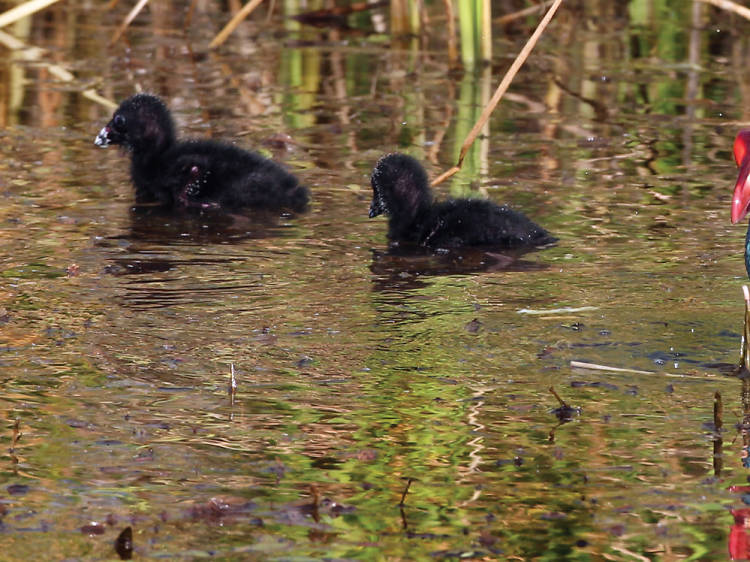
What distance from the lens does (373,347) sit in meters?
5.89

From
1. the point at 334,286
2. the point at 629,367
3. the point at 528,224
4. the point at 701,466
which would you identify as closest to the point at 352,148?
the point at 528,224

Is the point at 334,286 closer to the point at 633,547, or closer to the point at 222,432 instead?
the point at 222,432

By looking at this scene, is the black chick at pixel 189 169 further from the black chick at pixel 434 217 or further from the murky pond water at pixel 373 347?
the black chick at pixel 434 217

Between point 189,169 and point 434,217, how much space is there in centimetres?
165

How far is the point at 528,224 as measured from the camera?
7605 millimetres

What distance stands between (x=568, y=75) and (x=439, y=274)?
5.71 metres

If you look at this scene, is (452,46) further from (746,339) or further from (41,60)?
(746,339)

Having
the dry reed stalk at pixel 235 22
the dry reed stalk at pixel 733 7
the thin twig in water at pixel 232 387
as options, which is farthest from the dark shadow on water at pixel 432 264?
the dry reed stalk at pixel 235 22

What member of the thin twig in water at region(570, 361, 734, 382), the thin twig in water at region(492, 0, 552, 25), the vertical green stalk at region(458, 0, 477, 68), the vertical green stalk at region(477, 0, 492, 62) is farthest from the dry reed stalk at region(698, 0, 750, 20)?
the thin twig in water at region(492, 0, 552, 25)

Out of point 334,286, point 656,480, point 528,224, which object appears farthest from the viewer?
point 528,224

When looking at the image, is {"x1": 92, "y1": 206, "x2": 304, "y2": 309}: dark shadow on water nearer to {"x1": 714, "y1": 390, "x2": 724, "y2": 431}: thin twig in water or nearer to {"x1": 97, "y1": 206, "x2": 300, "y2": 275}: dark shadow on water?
{"x1": 97, "y1": 206, "x2": 300, "y2": 275}: dark shadow on water

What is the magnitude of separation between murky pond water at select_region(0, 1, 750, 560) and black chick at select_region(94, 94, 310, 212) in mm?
188

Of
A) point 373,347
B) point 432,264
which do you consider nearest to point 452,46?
point 432,264

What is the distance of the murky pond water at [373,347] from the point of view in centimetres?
432
